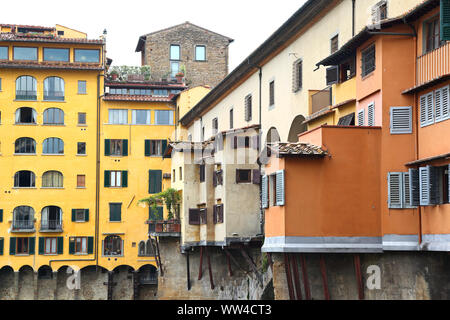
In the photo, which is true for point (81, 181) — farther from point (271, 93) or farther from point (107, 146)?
point (271, 93)

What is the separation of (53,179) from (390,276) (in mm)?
45511

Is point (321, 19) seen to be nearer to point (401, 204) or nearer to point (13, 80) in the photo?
point (401, 204)

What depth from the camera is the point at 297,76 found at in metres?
33.0

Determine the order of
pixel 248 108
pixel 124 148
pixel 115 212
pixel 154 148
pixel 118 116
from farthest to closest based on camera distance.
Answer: pixel 154 148 → pixel 118 116 → pixel 124 148 → pixel 115 212 → pixel 248 108

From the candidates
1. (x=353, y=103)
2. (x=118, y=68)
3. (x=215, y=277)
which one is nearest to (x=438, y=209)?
(x=353, y=103)

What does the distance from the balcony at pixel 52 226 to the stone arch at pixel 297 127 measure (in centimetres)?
3350

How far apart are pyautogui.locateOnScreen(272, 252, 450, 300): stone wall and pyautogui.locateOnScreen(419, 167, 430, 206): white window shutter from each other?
1.59 m

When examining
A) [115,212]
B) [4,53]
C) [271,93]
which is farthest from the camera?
[115,212]

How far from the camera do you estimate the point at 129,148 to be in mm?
64812

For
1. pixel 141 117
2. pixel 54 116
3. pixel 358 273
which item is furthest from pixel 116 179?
pixel 358 273

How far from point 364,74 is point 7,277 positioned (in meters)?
46.2

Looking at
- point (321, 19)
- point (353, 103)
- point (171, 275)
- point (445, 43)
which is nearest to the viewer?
point (445, 43)

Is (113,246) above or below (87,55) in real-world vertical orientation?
below

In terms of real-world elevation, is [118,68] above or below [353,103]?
above
